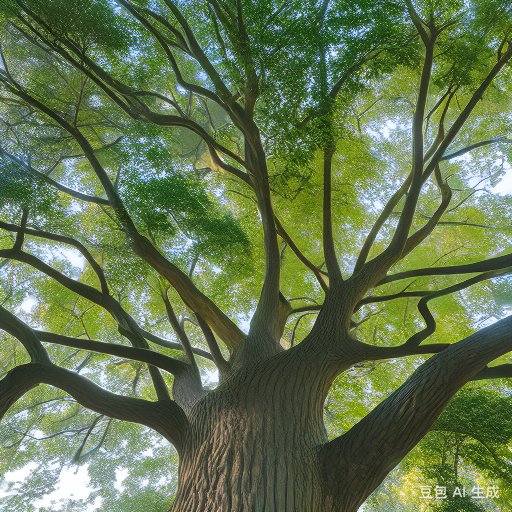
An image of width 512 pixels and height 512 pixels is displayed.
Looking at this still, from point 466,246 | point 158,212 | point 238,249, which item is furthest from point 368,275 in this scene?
point 466,246

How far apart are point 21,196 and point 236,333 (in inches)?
107

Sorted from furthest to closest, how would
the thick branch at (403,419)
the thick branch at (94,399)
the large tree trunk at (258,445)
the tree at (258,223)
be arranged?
1. the thick branch at (94,399)
2. the tree at (258,223)
3. the thick branch at (403,419)
4. the large tree trunk at (258,445)

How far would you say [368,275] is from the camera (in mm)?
4852

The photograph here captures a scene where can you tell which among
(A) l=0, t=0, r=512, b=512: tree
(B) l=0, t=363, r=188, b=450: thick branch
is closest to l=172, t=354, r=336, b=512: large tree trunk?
(A) l=0, t=0, r=512, b=512: tree

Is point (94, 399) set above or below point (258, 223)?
below

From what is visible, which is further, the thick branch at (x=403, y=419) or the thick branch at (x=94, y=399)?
the thick branch at (x=94, y=399)

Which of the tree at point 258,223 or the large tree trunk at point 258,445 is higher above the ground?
the tree at point 258,223

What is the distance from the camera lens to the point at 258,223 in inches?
290

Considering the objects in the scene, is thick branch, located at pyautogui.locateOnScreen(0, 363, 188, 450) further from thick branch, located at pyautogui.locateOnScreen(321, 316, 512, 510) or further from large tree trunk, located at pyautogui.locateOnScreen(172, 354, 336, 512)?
thick branch, located at pyautogui.locateOnScreen(321, 316, 512, 510)

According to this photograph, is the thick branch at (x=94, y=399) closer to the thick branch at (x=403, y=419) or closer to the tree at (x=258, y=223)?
the tree at (x=258, y=223)

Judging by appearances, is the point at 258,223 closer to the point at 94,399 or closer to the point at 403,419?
the point at 94,399

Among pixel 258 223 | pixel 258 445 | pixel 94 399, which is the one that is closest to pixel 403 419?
pixel 258 445

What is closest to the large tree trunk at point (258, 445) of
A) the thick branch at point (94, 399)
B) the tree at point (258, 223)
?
the tree at point (258, 223)

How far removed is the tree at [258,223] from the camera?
300 cm
